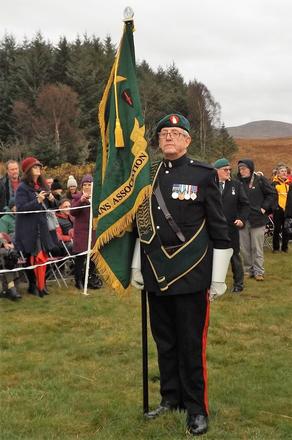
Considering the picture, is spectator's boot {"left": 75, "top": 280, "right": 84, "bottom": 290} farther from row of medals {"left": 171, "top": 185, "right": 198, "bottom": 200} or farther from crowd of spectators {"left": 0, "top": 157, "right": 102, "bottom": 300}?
row of medals {"left": 171, "top": 185, "right": 198, "bottom": 200}

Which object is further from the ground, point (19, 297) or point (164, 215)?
point (164, 215)

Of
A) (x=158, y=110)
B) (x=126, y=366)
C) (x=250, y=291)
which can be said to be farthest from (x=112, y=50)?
(x=126, y=366)

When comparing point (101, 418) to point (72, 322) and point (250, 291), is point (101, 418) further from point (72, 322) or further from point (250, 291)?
point (250, 291)

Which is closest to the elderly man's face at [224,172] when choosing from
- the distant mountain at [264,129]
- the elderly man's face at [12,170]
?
the elderly man's face at [12,170]

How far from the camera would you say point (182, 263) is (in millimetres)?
3797

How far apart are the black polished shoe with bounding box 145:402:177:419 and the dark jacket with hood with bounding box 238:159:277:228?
5.93 metres

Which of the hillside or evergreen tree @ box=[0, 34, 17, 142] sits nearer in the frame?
evergreen tree @ box=[0, 34, 17, 142]

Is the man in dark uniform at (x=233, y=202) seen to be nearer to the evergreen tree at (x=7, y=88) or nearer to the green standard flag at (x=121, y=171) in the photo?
the green standard flag at (x=121, y=171)

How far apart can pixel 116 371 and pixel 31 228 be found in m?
3.79

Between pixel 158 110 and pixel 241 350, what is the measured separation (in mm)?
41891

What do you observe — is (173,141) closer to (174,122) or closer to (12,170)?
(174,122)

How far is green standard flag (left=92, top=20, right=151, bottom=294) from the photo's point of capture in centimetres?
385

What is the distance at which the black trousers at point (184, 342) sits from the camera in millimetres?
3873

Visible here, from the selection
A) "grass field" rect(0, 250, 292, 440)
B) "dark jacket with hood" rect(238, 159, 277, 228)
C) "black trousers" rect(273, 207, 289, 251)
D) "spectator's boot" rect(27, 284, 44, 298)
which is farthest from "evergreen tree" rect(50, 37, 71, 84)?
"grass field" rect(0, 250, 292, 440)
